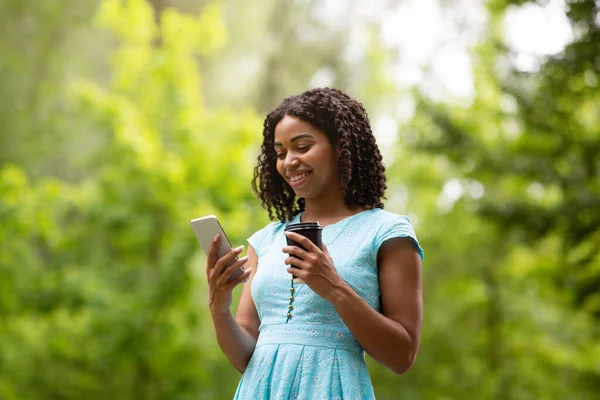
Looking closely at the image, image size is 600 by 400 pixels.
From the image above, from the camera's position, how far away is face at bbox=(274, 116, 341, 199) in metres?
2.11

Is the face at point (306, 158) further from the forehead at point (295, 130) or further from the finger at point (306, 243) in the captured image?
the finger at point (306, 243)

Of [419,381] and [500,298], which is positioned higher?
[500,298]

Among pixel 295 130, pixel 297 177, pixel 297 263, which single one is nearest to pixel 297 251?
pixel 297 263

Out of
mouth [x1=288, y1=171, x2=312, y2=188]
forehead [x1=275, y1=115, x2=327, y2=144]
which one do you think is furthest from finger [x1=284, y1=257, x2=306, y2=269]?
forehead [x1=275, y1=115, x2=327, y2=144]

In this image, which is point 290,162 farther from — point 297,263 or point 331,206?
point 297,263

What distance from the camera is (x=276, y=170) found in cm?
239

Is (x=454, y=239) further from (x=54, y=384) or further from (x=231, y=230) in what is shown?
(x=54, y=384)

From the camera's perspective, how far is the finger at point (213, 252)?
6.58 feet

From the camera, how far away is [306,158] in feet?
6.90

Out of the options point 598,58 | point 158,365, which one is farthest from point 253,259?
point 158,365

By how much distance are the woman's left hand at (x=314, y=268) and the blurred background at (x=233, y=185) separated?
4.40m

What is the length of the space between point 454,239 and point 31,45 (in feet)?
22.3

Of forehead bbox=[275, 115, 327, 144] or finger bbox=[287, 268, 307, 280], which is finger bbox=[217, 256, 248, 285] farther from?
forehead bbox=[275, 115, 327, 144]

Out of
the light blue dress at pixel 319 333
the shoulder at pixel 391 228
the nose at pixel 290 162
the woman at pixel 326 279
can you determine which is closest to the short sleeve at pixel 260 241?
the woman at pixel 326 279
